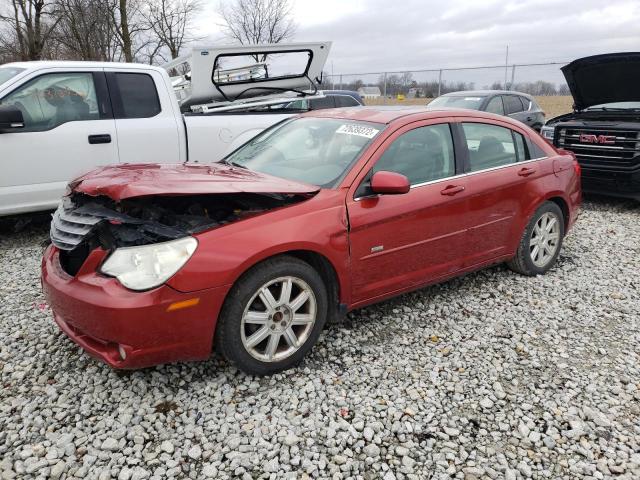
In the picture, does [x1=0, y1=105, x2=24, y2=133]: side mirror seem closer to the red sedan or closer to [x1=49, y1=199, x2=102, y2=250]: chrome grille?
the red sedan

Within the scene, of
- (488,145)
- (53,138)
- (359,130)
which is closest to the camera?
(359,130)

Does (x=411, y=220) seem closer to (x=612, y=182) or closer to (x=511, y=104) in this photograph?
(x=612, y=182)

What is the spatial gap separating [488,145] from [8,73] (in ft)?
15.8

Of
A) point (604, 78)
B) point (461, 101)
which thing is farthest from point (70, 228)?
point (461, 101)

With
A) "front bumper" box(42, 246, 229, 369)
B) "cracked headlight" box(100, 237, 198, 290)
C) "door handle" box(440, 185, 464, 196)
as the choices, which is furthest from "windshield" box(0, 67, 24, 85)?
"door handle" box(440, 185, 464, 196)

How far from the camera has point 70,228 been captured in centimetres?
295

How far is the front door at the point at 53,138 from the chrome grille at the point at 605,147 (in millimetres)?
6499

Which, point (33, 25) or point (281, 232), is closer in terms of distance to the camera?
point (281, 232)

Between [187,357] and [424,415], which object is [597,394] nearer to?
[424,415]

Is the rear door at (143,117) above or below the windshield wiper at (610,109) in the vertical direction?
above

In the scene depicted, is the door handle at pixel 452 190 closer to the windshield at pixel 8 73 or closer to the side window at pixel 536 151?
the side window at pixel 536 151

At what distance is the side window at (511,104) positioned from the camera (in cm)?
1145

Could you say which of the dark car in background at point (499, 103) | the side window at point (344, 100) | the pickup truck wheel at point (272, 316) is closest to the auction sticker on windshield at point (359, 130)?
the pickup truck wheel at point (272, 316)

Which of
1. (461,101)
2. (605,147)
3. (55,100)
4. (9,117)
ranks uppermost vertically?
(55,100)
